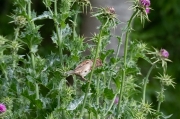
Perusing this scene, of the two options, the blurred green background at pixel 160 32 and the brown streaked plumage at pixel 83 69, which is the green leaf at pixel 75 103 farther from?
the blurred green background at pixel 160 32

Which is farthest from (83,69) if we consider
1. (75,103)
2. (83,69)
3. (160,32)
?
(160,32)

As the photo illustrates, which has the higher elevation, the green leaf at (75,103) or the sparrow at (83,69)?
the sparrow at (83,69)

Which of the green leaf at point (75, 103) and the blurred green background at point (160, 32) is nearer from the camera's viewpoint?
the green leaf at point (75, 103)

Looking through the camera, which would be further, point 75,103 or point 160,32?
point 160,32

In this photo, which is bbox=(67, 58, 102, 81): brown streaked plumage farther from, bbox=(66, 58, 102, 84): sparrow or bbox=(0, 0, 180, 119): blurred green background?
bbox=(0, 0, 180, 119): blurred green background

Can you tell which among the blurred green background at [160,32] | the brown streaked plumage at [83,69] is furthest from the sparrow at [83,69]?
the blurred green background at [160,32]

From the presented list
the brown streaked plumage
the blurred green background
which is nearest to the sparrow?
the brown streaked plumage

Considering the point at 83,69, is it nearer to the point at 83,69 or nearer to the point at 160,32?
the point at 83,69

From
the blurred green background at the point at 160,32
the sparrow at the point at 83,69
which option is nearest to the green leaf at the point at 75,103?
A: the sparrow at the point at 83,69

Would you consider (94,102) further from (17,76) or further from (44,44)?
(44,44)
